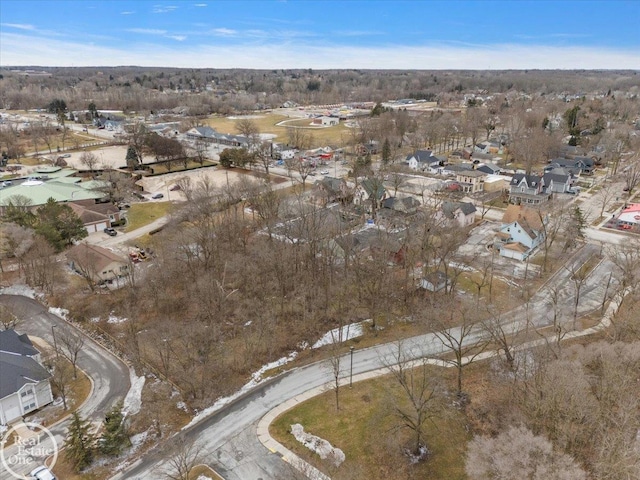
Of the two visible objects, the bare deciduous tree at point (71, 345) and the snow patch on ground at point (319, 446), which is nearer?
the snow patch on ground at point (319, 446)

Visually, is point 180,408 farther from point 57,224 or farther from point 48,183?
point 48,183

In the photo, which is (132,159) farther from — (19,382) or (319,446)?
(319,446)

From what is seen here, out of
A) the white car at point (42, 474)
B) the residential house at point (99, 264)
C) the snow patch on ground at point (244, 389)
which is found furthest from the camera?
the residential house at point (99, 264)

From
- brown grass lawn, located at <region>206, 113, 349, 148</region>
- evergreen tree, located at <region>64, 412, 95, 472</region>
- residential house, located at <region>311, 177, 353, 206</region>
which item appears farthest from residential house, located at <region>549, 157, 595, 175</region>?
evergreen tree, located at <region>64, 412, 95, 472</region>

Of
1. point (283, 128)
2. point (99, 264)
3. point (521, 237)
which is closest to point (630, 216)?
point (521, 237)

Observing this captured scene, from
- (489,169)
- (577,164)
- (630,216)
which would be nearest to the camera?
(630,216)

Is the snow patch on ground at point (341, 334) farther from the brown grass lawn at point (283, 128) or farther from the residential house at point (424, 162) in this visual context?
the brown grass lawn at point (283, 128)

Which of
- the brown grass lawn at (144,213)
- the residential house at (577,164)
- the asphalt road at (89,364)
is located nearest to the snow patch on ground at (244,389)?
the asphalt road at (89,364)
